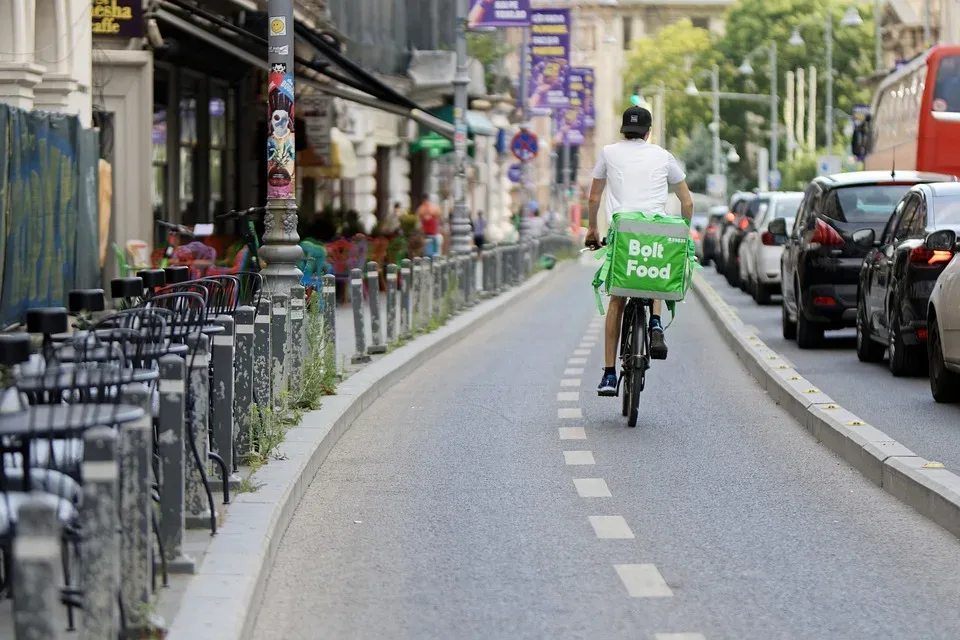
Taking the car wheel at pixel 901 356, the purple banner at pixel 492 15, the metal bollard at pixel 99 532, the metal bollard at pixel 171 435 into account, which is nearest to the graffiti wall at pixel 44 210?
the car wheel at pixel 901 356

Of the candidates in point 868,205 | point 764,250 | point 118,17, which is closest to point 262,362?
point 868,205

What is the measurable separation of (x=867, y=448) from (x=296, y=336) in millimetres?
4075

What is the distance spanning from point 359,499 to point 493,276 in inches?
907

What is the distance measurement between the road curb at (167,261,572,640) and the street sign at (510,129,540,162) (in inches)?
1111

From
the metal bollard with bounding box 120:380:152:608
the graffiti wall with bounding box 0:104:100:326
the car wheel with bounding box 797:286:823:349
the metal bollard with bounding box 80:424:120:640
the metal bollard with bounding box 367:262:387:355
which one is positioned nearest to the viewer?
the metal bollard with bounding box 80:424:120:640

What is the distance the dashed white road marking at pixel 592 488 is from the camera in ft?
32.9

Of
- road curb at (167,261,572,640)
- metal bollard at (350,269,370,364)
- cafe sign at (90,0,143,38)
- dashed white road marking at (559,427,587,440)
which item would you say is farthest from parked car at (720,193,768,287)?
dashed white road marking at (559,427,587,440)

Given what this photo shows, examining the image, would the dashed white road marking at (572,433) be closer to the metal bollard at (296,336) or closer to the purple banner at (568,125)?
the metal bollard at (296,336)

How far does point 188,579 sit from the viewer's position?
6.94 metres

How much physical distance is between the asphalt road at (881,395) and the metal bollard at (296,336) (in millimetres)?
3545

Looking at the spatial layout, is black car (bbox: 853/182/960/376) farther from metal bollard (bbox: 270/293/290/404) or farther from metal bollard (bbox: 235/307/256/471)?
metal bollard (bbox: 235/307/256/471)

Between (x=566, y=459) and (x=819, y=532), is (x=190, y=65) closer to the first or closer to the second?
(x=566, y=459)

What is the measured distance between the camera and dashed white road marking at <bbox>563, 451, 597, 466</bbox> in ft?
36.8

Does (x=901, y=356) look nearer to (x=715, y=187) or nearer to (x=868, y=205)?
(x=868, y=205)
